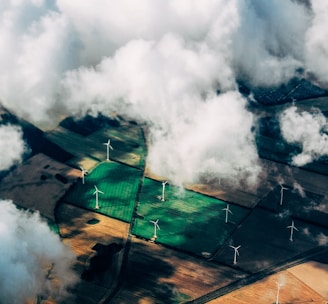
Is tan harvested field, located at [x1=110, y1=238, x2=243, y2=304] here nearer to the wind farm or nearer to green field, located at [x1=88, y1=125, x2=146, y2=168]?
the wind farm

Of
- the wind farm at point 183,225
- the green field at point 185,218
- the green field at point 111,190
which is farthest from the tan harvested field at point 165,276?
the green field at point 111,190

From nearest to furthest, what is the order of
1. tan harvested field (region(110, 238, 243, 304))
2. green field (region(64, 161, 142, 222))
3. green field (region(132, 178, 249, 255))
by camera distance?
tan harvested field (region(110, 238, 243, 304))
green field (region(132, 178, 249, 255))
green field (region(64, 161, 142, 222))

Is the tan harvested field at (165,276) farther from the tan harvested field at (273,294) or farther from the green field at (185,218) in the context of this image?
the tan harvested field at (273,294)

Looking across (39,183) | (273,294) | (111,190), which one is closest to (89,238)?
(111,190)

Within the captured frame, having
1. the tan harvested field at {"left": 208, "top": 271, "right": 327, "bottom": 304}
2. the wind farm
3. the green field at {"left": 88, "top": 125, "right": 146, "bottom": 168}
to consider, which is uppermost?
the green field at {"left": 88, "top": 125, "right": 146, "bottom": 168}

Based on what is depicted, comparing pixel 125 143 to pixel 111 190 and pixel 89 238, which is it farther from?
pixel 89 238

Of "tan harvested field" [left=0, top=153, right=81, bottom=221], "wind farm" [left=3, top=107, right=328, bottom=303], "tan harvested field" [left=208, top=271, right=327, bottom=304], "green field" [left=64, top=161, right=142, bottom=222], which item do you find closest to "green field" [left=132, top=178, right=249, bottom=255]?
"wind farm" [left=3, top=107, right=328, bottom=303]
